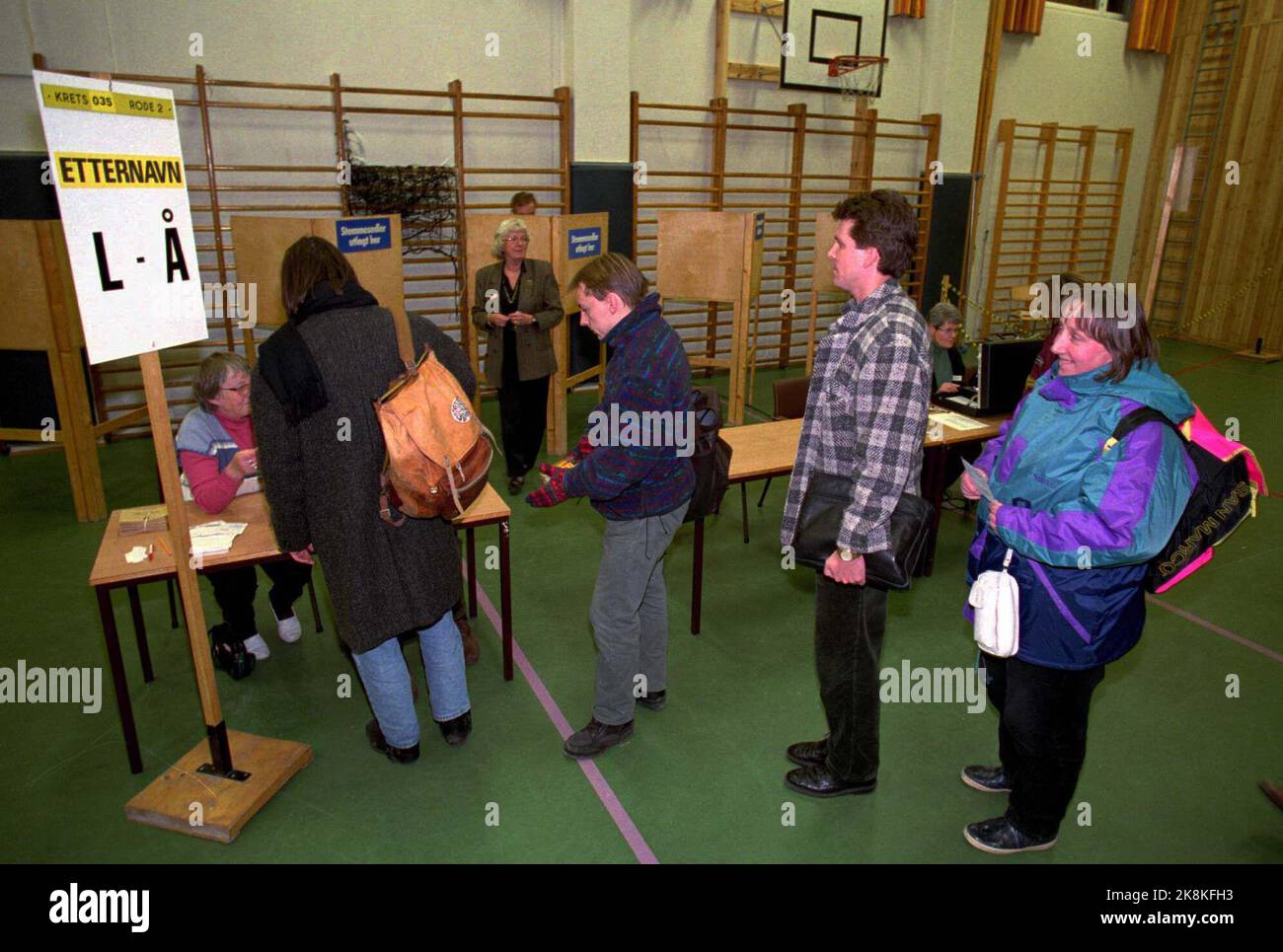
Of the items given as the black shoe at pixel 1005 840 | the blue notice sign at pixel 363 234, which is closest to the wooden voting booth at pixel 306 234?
the blue notice sign at pixel 363 234

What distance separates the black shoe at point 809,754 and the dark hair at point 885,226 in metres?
1.61

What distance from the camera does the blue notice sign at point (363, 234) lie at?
4.88 m

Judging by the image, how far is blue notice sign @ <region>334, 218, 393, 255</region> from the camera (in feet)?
16.0

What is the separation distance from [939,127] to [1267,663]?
22.9ft

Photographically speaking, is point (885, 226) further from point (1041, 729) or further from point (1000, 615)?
point (1041, 729)

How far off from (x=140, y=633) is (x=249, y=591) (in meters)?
0.40

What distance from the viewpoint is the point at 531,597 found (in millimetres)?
3949

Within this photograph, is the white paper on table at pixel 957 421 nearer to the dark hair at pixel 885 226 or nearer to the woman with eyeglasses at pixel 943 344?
the woman with eyeglasses at pixel 943 344

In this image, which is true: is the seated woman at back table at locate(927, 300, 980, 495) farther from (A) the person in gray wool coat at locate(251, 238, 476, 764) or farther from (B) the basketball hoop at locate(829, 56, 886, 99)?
(B) the basketball hoop at locate(829, 56, 886, 99)

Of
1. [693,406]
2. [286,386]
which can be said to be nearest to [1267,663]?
[693,406]

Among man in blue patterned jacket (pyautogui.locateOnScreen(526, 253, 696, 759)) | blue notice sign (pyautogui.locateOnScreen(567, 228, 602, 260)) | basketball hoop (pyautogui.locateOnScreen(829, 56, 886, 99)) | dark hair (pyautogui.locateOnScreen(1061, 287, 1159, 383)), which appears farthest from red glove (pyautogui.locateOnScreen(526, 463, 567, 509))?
basketball hoop (pyautogui.locateOnScreen(829, 56, 886, 99))

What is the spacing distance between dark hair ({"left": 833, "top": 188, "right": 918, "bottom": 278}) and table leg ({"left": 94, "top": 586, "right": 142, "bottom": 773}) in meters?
2.43

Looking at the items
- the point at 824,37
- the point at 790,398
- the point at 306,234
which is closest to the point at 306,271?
the point at 306,234
